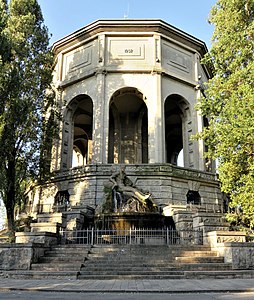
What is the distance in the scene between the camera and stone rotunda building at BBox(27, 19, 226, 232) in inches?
890

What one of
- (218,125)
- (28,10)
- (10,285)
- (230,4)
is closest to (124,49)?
(28,10)

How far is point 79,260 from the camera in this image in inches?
420

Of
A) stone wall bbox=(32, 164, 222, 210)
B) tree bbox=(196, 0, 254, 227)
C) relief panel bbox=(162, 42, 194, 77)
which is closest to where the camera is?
tree bbox=(196, 0, 254, 227)

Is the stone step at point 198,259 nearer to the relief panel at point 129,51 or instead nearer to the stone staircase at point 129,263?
the stone staircase at point 129,263

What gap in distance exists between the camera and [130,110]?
102ft

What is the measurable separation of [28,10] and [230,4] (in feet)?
45.6

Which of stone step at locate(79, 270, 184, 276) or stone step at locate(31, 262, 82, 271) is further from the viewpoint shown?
stone step at locate(31, 262, 82, 271)

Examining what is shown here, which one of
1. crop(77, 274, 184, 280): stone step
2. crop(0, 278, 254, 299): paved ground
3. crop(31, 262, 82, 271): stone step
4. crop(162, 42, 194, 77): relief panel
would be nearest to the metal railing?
crop(31, 262, 82, 271): stone step

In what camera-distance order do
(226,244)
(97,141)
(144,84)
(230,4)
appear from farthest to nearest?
1. (144,84)
2. (97,141)
3. (230,4)
4. (226,244)

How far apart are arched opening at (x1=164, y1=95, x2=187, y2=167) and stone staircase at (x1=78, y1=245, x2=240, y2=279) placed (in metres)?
18.2

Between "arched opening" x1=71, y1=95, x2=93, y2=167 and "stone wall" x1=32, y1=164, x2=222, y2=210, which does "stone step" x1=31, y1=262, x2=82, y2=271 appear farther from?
"arched opening" x1=71, y1=95, x2=93, y2=167

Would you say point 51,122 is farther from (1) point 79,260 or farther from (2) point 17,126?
(1) point 79,260

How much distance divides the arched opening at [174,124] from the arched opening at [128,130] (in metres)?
2.74

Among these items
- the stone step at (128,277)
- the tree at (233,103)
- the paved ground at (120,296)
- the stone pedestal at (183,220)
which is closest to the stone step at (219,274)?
→ the stone step at (128,277)
